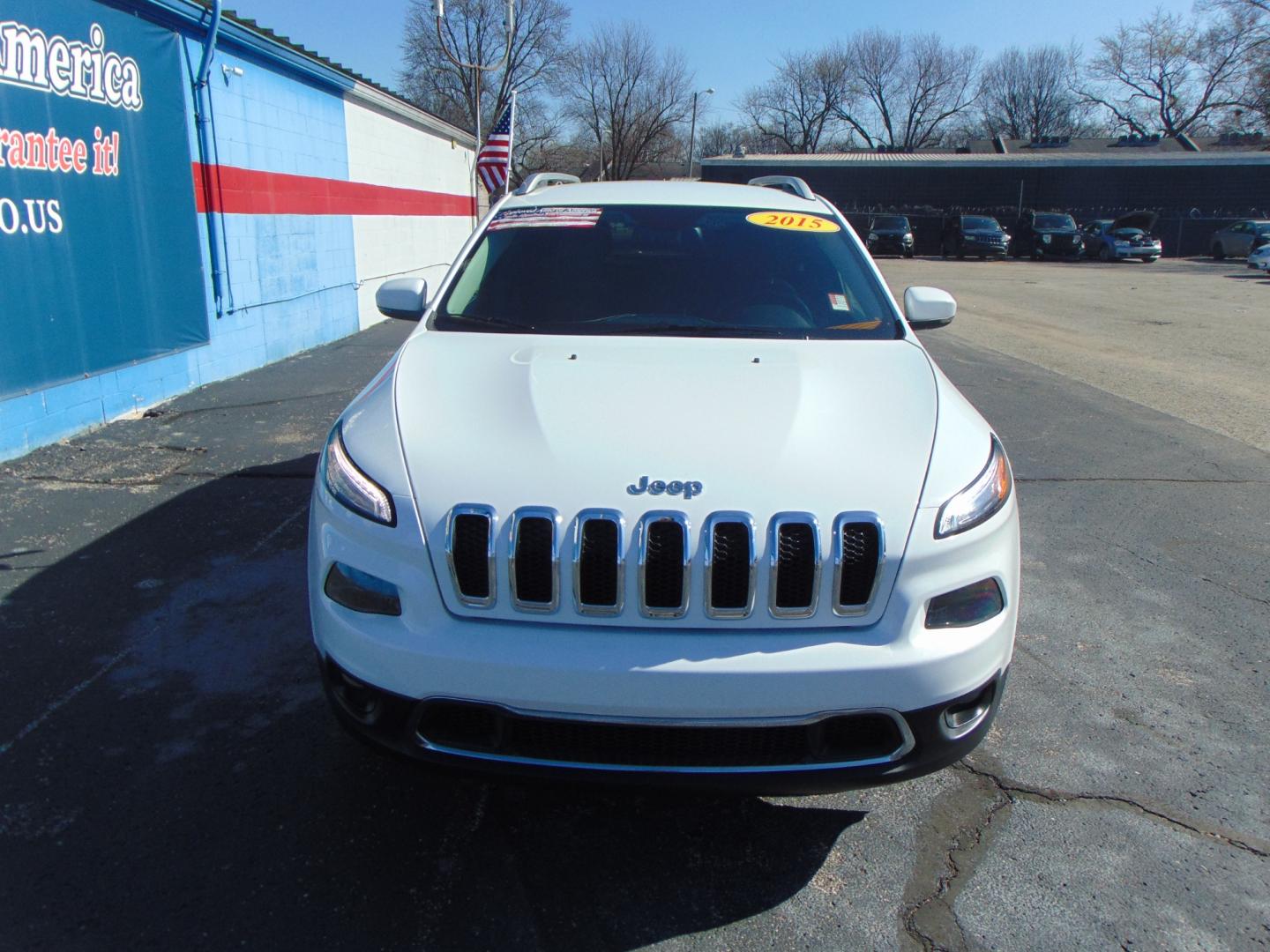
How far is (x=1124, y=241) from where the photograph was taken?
33281mm

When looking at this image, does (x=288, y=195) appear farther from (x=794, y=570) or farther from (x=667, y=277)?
(x=794, y=570)

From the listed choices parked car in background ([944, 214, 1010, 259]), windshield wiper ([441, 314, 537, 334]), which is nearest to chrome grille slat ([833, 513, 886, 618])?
windshield wiper ([441, 314, 537, 334])

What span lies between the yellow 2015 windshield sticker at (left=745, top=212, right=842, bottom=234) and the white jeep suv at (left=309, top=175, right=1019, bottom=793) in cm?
154

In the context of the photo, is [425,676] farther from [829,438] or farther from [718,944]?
[829,438]

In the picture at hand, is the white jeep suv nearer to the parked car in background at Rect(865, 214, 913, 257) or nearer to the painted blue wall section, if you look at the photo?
the painted blue wall section

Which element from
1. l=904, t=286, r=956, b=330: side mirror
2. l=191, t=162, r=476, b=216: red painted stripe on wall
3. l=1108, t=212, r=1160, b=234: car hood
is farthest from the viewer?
l=1108, t=212, r=1160, b=234: car hood

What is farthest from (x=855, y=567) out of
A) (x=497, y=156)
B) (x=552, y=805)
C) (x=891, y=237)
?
(x=891, y=237)

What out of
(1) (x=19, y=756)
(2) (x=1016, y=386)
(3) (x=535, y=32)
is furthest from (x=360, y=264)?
(3) (x=535, y=32)

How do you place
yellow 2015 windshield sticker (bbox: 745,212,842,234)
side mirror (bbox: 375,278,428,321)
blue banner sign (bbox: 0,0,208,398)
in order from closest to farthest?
1. side mirror (bbox: 375,278,428,321)
2. yellow 2015 windshield sticker (bbox: 745,212,842,234)
3. blue banner sign (bbox: 0,0,208,398)

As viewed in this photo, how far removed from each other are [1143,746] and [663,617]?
6.34 ft

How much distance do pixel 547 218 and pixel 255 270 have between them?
21.4 feet

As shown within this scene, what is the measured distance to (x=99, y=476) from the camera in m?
5.64

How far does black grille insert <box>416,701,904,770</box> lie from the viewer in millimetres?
2156

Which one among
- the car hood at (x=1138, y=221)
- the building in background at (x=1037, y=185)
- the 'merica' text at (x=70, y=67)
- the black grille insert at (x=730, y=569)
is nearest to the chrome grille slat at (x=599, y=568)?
the black grille insert at (x=730, y=569)
